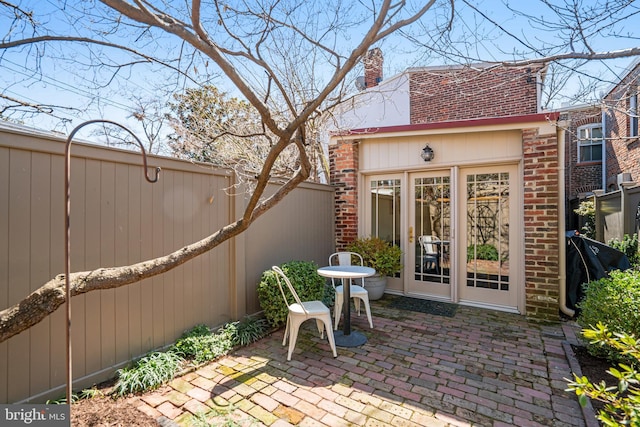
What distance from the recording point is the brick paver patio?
2.32m

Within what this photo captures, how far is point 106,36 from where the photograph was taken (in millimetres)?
3094

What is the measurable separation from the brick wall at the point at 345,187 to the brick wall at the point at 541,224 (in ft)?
8.68

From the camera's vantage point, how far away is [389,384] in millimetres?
2762

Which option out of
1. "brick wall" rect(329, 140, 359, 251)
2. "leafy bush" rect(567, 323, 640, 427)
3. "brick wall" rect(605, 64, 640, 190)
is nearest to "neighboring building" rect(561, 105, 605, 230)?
"brick wall" rect(605, 64, 640, 190)

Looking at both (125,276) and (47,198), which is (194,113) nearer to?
(47,198)

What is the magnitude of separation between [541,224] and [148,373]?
504cm

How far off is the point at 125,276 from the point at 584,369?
4045 mm

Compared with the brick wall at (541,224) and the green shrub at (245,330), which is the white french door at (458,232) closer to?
the brick wall at (541,224)

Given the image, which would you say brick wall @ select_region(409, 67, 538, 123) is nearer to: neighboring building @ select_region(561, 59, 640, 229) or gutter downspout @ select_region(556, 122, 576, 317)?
neighboring building @ select_region(561, 59, 640, 229)

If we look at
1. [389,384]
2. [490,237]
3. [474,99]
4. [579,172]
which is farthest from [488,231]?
[579,172]

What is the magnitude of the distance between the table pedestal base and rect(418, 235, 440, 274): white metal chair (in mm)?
2131

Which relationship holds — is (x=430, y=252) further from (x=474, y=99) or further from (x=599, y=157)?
(x=599, y=157)

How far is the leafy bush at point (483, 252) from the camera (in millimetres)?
4877

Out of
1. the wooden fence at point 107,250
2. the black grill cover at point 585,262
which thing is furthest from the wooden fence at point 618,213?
the wooden fence at point 107,250
